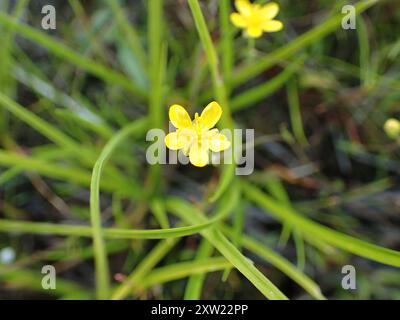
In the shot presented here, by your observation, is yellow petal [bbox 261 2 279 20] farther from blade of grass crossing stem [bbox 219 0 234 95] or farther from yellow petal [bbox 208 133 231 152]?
yellow petal [bbox 208 133 231 152]

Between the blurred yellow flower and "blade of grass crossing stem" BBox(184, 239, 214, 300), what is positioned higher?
the blurred yellow flower

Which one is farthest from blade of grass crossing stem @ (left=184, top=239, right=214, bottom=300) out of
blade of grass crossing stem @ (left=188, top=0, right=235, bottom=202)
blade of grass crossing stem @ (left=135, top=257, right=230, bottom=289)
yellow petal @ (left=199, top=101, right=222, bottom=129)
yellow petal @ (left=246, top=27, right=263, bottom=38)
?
yellow petal @ (left=246, top=27, right=263, bottom=38)

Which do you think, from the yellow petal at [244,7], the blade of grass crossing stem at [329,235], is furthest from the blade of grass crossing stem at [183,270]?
the yellow petal at [244,7]

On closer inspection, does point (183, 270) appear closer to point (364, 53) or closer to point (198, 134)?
point (198, 134)

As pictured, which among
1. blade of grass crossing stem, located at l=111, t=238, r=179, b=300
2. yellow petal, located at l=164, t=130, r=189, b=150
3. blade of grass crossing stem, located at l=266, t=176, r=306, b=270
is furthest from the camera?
blade of grass crossing stem, located at l=266, t=176, r=306, b=270

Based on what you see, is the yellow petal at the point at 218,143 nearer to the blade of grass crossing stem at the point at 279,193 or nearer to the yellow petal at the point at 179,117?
the yellow petal at the point at 179,117

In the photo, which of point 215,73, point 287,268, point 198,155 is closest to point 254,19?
point 215,73
